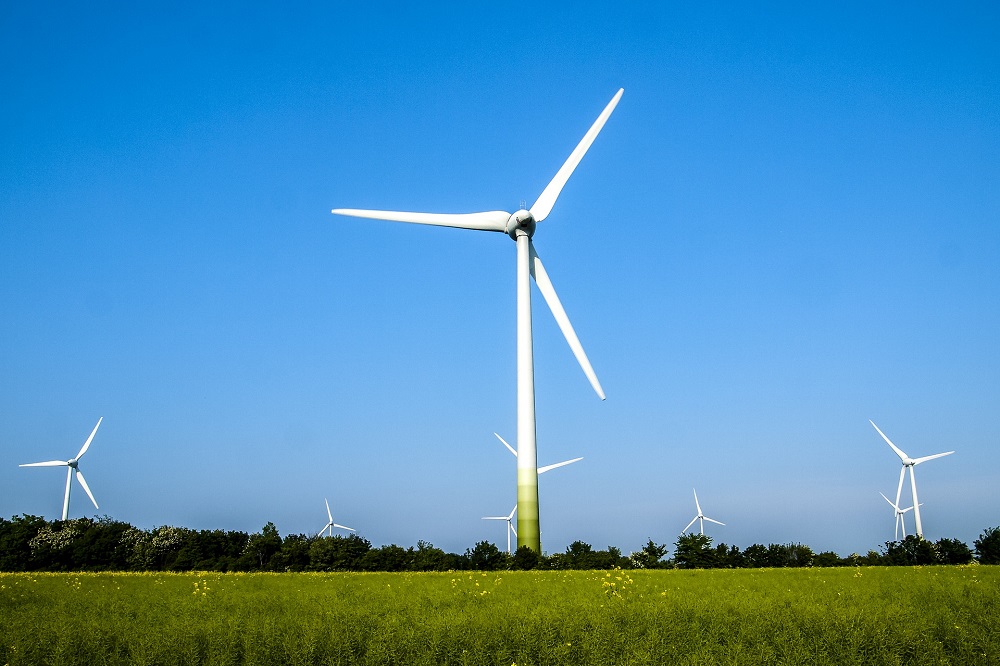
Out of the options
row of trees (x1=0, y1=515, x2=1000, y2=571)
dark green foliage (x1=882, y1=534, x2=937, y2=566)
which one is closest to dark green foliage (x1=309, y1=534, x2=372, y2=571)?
row of trees (x1=0, y1=515, x2=1000, y2=571)

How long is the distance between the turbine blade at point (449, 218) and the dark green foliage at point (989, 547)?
141ft

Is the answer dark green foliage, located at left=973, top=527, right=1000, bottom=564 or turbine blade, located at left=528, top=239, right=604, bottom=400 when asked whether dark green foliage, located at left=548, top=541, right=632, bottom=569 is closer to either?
turbine blade, located at left=528, top=239, right=604, bottom=400

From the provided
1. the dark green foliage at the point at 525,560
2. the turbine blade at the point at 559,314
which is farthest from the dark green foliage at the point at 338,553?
the turbine blade at the point at 559,314

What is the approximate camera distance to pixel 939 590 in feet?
84.1

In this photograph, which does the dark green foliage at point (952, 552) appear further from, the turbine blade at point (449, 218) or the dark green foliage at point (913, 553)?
the turbine blade at point (449, 218)

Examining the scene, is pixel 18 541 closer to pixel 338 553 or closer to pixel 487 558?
pixel 338 553

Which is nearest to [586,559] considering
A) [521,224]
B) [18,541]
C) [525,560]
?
[525,560]

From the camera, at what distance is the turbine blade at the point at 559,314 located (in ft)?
172

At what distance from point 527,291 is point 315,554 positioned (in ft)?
75.0

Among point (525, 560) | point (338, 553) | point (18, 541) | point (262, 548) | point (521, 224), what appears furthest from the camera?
point (18, 541)

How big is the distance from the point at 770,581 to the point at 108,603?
25.6 meters

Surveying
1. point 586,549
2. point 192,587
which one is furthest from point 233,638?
point 586,549

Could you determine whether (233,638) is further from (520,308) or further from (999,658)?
(520,308)

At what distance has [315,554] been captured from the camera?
1943 inches
